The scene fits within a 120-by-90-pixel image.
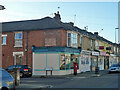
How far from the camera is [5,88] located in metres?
9.69

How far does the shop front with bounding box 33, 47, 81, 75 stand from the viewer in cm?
2483

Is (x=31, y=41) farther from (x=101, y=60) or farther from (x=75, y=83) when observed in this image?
(x=101, y=60)

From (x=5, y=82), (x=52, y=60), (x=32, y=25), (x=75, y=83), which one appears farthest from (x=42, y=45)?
(x=5, y=82)

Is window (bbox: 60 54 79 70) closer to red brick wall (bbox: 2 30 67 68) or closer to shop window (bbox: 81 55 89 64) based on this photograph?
red brick wall (bbox: 2 30 67 68)

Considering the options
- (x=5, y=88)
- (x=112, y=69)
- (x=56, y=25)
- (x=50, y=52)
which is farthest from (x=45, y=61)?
(x=5, y=88)

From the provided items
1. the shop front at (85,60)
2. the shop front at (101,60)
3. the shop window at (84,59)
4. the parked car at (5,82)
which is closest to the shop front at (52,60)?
the shop front at (85,60)

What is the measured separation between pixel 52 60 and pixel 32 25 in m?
6.08

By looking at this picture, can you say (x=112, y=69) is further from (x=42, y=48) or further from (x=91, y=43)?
(x=42, y=48)

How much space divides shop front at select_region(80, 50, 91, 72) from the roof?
6.88m

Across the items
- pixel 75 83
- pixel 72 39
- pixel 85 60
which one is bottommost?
pixel 75 83

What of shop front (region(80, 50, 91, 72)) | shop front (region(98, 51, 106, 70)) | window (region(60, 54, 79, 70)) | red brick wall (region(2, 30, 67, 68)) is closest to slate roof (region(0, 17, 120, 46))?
red brick wall (region(2, 30, 67, 68))

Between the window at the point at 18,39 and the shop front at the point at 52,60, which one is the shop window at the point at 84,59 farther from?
the window at the point at 18,39

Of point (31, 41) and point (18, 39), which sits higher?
point (18, 39)

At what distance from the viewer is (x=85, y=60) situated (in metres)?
31.8
